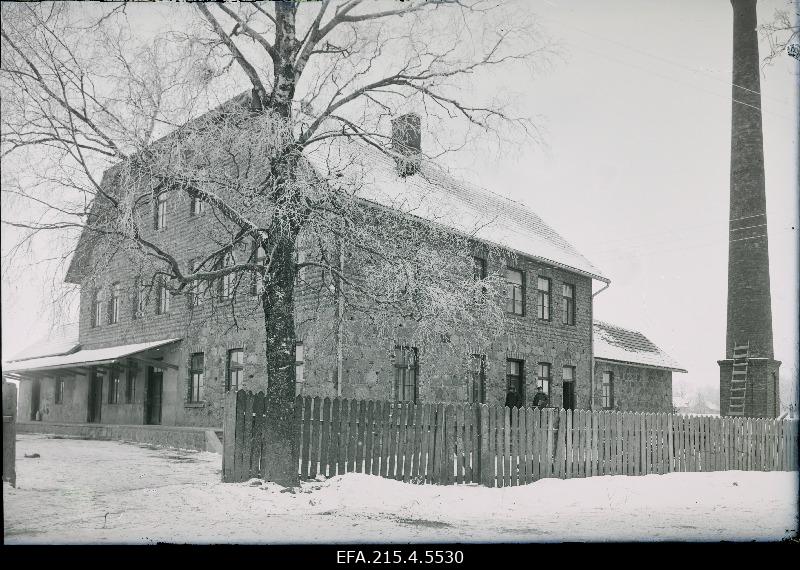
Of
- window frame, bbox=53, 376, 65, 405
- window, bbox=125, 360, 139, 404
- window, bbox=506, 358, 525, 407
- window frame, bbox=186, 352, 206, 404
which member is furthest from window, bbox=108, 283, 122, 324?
window, bbox=506, 358, 525, 407

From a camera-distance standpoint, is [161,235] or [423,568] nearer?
[423,568]

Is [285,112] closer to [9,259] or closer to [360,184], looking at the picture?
[360,184]

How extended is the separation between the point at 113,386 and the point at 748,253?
1931 centimetres

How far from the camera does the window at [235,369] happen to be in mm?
19562

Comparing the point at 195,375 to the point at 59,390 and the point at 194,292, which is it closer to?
the point at 194,292

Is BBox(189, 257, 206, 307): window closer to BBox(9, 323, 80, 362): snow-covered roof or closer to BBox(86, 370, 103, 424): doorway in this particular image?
BBox(86, 370, 103, 424): doorway

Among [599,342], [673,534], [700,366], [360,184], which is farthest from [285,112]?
[700,366]

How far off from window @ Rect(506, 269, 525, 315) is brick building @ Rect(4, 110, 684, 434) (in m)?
0.04

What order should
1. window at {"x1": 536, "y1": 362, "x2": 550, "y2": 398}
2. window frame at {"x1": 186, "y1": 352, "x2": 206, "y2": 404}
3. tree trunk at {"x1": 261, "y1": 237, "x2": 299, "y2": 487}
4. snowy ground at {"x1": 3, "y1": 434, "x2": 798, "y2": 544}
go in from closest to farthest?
snowy ground at {"x1": 3, "y1": 434, "x2": 798, "y2": 544}, tree trunk at {"x1": 261, "y1": 237, "x2": 299, "y2": 487}, window frame at {"x1": 186, "y1": 352, "x2": 206, "y2": 404}, window at {"x1": 536, "y1": 362, "x2": 550, "y2": 398}

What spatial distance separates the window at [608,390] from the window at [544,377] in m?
5.19

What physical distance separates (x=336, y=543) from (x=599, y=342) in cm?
2169

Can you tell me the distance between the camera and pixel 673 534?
8492mm

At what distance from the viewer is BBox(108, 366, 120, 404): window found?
24.5 m

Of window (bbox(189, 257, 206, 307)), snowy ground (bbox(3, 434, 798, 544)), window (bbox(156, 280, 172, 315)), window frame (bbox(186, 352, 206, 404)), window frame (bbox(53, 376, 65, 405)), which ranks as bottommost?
snowy ground (bbox(3, 434, 798, 544))
